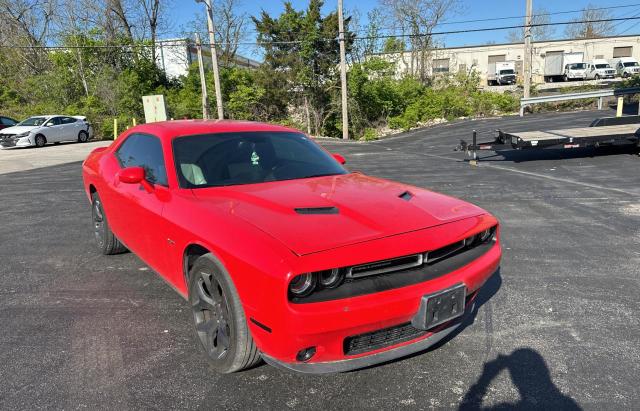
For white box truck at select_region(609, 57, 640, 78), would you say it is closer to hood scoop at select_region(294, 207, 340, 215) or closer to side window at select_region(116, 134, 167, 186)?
side window at select_region(116, 134, 167, 186)

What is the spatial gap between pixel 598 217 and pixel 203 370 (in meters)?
5.71

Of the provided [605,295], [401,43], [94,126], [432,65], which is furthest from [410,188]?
[432,65]

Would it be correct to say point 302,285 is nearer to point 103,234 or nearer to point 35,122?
point 103,234

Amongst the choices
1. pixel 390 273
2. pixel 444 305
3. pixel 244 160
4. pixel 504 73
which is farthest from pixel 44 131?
pixel 504 73

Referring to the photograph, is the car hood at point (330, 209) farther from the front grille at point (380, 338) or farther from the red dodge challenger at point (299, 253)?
the front grille at point (380, 338)

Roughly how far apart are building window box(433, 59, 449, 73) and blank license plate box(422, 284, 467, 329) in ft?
146

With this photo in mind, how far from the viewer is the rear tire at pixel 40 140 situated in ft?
67.3

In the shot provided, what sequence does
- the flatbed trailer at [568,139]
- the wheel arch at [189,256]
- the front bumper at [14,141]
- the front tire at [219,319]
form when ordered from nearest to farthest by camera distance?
the front tire at [219,319] → the wheel arch at [189,256] → the flatbed trailer at [568,139] → the front bumper at [14,141]

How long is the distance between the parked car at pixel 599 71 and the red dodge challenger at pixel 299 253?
4695 centimetres

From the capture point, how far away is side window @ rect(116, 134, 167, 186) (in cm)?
351

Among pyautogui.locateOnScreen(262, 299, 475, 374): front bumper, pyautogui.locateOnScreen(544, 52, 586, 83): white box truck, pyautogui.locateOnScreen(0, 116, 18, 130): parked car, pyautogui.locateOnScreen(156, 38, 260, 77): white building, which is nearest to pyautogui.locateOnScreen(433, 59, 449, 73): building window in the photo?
pyautogui.locateOnScreen(544, 52, 586, 83): white box truck

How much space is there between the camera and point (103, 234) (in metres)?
4.89

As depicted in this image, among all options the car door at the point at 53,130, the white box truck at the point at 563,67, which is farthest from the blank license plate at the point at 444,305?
the white box truck at the point at 563,67

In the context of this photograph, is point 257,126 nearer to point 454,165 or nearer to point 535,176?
point 535,176
